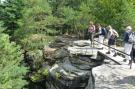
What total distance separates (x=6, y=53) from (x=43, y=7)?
13.3m

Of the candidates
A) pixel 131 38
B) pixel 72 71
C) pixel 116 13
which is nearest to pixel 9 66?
pixel 72 71

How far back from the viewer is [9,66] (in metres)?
31.9

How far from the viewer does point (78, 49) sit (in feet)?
99.2

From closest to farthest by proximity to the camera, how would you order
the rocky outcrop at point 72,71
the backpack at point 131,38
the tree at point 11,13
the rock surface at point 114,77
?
the rock surface at point 114,77 → the backpack at point 131,38 → the rocky outcrop at point 72,71 → the tree at point 11,13

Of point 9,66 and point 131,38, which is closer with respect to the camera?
point 131,38

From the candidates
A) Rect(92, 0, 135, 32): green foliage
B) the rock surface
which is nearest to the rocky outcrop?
the rock surface

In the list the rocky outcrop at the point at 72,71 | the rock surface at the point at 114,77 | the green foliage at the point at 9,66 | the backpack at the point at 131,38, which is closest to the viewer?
the rock surface at the point at 114,77

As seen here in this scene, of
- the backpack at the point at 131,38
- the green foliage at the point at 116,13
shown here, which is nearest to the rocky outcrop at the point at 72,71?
the backpack at the point at 131,38

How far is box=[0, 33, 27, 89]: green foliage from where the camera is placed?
3052 cm

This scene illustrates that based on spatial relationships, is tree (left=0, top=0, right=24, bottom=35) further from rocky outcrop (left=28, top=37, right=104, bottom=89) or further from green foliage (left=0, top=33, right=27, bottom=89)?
rocky outcrop (left=28, top=37, right=104, bottom=89)

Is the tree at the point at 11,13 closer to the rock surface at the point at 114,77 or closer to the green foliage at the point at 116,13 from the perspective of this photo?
the green foliage at the point at 116,13

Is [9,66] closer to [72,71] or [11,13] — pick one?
[72,71]

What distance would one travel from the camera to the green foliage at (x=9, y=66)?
30525 millimetres

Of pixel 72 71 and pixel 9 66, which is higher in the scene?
pixel 72 71
